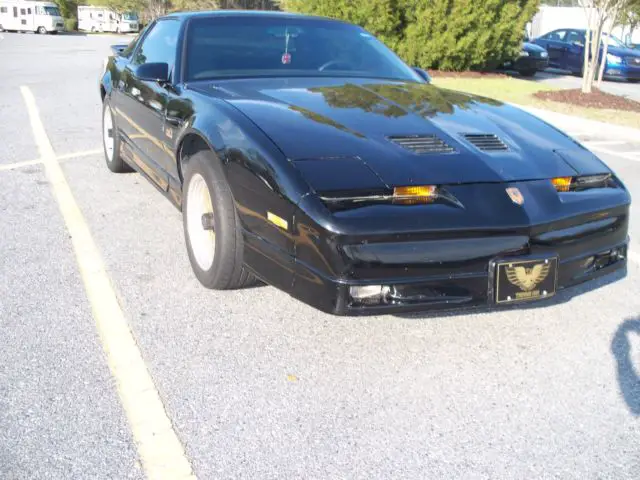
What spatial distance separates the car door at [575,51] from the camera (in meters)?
21.4

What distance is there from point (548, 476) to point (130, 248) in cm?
307

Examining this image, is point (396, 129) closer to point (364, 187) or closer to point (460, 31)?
point (364, 187)

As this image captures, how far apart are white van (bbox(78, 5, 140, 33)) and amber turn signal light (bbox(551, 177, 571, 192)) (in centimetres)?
5636

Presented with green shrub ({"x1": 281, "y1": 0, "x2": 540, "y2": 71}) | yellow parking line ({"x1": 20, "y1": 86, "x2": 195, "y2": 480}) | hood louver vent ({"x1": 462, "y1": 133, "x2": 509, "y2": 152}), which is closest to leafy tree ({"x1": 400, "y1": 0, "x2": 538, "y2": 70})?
green shrub ({"x1": 281, "y1": 0, "x2": 540, "y2": 71})

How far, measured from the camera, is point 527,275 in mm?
3018

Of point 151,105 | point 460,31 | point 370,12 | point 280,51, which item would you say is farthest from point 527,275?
point 460,31

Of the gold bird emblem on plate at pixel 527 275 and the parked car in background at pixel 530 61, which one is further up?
the parked car in background at pixel 530 61

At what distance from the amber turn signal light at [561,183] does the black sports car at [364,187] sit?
0.01 metres

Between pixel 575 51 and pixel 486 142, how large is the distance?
20021 millimetres

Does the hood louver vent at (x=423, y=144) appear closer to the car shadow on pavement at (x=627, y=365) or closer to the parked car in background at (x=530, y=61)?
the car shadow on pavement at (x=627, y=365)

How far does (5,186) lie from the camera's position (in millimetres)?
6055

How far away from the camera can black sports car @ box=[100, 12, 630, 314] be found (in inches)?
114

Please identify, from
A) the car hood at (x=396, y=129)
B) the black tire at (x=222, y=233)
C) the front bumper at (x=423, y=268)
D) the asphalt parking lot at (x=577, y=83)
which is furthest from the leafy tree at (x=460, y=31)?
the front bumper at (x=423, y=268)

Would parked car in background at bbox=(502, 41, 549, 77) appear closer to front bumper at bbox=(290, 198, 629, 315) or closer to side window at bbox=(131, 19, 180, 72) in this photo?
side window at bbox=(131, 19, 180, 72)
